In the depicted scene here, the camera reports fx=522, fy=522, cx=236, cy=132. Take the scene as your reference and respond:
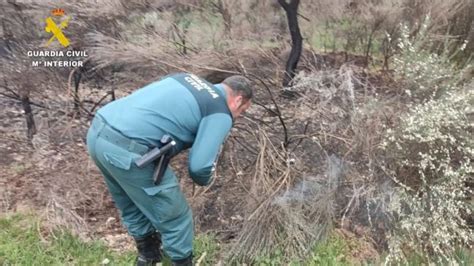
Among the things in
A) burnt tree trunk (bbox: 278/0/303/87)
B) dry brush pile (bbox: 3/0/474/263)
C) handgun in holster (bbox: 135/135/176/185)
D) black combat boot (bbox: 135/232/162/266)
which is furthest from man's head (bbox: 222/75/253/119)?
burnt tree trunk (bbox: 278/0/303/87)

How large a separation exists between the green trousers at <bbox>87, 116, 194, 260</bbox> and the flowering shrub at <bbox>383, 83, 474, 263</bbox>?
165 centimetres

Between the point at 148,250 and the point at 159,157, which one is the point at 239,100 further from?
the point at 148,250

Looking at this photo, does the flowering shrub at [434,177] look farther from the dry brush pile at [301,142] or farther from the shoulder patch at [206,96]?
the shoulder patch at [206,96]

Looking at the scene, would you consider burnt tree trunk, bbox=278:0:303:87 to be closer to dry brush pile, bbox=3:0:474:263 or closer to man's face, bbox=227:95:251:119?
dry brush pile, bbox=3:0:474:263

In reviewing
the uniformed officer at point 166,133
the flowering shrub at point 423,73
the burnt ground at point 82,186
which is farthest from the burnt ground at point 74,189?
the flowering shrub at point 423,73

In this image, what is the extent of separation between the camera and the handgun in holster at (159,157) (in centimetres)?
318

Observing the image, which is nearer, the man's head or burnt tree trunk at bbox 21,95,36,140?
the man's head

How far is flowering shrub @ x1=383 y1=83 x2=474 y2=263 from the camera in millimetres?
4004

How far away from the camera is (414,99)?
4488mm

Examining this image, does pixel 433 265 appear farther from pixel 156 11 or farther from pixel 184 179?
pixel 156 11

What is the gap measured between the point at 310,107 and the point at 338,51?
Answer: 2813mm

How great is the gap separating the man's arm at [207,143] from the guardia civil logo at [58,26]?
319 centimetres

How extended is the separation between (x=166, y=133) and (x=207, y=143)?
0.97ft

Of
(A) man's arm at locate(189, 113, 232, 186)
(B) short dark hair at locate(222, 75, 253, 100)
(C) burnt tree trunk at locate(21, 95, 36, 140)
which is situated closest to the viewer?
(A) man's arm at locate(189, 113, 232, 186)
